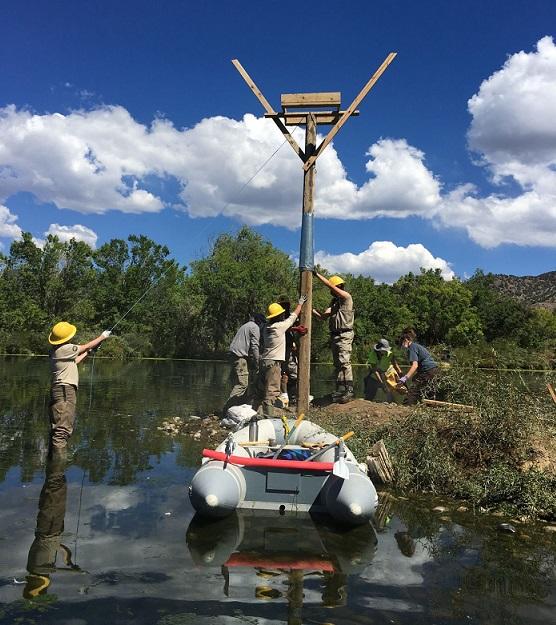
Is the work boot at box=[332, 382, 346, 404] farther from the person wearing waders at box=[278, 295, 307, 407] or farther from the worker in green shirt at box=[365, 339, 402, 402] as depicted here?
the worker in green shirt at box=[365, 339, 402, 402]

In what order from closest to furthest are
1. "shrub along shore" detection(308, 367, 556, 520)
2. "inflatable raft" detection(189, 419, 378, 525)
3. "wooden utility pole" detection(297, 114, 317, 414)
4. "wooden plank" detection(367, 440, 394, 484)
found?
"inflatable raft" detection(189, 419, 378, 525)
"shrub along shore" detection(308, 367, 556, 520)
"wooden plank" detection(367, 440, 394, 484)
"wooden utility pole" detection(297, 114, 317, 414)

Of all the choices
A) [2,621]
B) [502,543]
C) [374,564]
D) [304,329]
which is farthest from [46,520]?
[304,329]

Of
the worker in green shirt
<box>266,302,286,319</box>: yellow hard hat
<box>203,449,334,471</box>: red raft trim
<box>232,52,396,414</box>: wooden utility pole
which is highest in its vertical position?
<box>232,52,396,414</box>: wooden utility pole

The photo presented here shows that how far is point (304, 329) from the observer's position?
37.3 ft

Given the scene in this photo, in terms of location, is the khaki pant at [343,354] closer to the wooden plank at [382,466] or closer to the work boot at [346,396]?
the work boot at [346,396]

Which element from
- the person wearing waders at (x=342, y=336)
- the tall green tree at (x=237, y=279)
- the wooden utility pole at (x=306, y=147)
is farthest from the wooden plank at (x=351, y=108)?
the tall green tree at (x=237, y=279)

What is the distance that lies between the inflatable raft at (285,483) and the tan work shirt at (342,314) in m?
5.22

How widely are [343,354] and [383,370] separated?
120cm

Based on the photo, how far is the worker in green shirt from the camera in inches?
514

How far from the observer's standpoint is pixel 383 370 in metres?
13.1

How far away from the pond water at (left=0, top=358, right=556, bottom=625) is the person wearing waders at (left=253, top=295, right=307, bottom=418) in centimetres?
243

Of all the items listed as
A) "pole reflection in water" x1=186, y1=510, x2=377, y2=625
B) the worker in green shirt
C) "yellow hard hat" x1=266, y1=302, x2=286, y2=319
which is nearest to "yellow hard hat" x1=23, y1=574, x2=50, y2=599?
"pole reflection in water" x1=186, y1=510, x2=377, y2=625

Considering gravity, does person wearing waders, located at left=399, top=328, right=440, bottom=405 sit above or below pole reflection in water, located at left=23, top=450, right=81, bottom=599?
above

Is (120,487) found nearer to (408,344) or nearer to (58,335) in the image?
(58,335)
